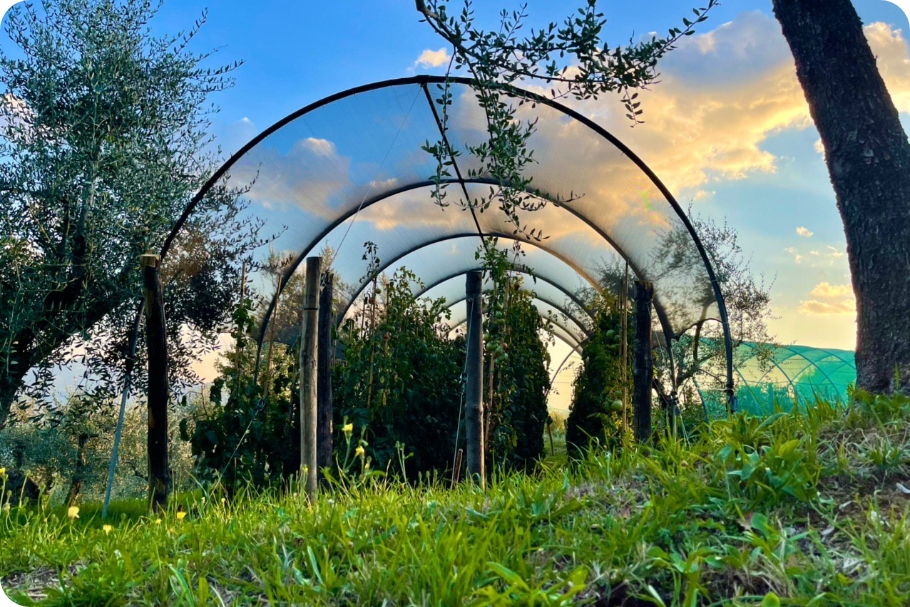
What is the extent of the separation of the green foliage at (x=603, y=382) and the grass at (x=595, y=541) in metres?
3.73

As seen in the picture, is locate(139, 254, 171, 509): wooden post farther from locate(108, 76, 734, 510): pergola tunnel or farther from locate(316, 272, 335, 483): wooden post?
locate(108, 76, 734, 510): pergola tunnel

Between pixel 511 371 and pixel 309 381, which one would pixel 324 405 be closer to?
pixel 309 381

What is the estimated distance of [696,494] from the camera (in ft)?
7.83

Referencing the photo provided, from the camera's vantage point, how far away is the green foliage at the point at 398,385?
21.5 ft

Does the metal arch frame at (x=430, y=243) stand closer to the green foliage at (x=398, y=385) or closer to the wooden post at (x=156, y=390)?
the green foliage at (x=398, y=385)

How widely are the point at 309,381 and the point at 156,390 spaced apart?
117cm

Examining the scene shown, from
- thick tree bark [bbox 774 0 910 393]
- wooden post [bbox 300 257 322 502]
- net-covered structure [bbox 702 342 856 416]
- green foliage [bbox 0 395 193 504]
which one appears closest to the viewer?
thick tree bark [bbox 774 0 910 393]

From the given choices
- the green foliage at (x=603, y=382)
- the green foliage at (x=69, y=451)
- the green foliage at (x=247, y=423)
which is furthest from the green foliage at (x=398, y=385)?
the green foliage at (x=69, y=451)

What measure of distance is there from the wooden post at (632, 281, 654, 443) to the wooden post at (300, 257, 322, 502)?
2.35 meters

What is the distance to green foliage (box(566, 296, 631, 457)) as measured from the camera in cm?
746

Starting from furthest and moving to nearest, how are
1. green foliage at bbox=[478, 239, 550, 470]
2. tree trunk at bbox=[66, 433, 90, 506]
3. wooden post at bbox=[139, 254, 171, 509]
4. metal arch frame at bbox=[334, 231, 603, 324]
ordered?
tree trunk at bbox=[66, 433, 90, 506] → metal arch frame at bbox=[334, 231, 603, 324] → green foliage at bbox=[478, 239, 550, 470] → wooden post at bbox=[139, 254, 171, 509]

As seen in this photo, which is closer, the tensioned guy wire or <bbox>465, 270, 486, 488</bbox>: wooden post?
<bbox>465, 270, 486, 488</bbox>: wooden post

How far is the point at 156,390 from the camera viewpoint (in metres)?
4.53

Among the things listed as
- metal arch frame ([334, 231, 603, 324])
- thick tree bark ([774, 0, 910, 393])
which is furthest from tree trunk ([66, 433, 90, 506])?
thick tree bark ([774, 0, 910, 393])
